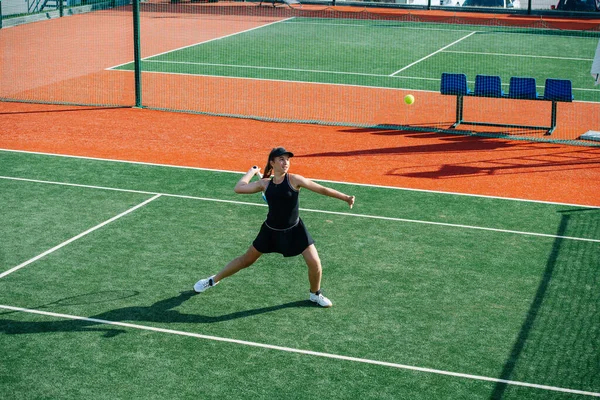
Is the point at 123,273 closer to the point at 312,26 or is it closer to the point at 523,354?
the point at 523,354

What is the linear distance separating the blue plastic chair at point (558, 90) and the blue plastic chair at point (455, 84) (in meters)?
1.87

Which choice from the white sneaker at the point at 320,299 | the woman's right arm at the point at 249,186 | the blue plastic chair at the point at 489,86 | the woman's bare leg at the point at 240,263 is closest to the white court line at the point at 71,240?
the woman's bare leg at the point at 240,263

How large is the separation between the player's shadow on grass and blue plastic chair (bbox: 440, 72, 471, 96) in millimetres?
10991

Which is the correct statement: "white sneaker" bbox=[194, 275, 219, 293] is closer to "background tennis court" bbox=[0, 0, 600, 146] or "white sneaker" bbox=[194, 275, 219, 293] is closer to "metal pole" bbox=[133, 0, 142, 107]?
"background tennis court" bbox=[0, 0, 600, 146]

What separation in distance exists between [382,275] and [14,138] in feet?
34.8

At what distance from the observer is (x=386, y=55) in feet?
102

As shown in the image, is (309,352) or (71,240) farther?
(71,240)

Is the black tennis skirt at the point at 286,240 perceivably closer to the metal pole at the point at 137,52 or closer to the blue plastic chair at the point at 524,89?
the blue plastic chair at the point at 524,89

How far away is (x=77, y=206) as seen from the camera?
1365cm

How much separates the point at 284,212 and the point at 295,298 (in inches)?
50.1

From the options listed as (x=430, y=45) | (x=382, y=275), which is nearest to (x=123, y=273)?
(x=382, y=275)

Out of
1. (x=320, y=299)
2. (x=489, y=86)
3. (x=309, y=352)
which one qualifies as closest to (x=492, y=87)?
(x=489, y=86)

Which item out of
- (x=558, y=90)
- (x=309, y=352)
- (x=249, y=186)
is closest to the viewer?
(x=309, y=352)

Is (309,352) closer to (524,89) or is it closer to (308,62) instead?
(524,89)
